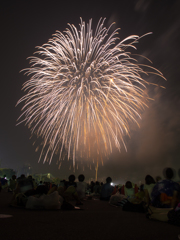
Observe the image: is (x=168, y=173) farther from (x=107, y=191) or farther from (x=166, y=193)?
(x=107, y=191)

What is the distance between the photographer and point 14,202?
7125mm

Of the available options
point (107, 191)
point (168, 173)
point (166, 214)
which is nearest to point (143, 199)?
point (168, 173)

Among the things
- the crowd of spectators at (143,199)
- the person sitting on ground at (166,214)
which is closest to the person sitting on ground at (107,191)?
the crowd of spectators at (143,199)

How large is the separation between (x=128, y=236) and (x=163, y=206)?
219 cm

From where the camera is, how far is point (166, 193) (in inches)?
209

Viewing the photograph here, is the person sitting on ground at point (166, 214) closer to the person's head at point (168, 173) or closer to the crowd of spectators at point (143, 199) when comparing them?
the crowd of spectators at point (143, 199)

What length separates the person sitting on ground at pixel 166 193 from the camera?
510 centimetres

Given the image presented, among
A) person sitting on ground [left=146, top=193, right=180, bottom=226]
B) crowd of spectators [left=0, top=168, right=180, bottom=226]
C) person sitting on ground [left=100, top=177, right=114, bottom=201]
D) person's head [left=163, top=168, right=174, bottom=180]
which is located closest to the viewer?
person sitting on ground [left=146, top=193, right=180, bottom=226]

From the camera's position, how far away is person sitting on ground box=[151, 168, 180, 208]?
5.10m

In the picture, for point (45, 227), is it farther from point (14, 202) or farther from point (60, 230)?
point (14, 202)

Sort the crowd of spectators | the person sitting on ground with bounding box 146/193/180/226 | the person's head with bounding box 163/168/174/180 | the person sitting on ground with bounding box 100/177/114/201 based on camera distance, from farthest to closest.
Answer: the person sitting on ground with bounding box 100/177/114/201, the person's head with bounding box 163/168/174/180, the crowd of spectators, the person sitting on ground with bounding box 146/193/180/226

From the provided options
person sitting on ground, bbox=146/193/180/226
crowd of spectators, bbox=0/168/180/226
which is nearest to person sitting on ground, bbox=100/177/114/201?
crowd of spectators, bbox=0/168/180/226

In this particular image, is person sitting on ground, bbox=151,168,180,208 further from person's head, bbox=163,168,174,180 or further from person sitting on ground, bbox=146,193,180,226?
person sitting on ground, bbox=146,193,180,226

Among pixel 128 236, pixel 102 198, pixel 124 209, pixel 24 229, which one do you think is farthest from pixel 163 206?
pixel 102 198
